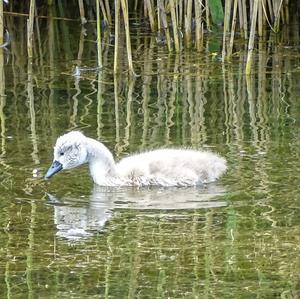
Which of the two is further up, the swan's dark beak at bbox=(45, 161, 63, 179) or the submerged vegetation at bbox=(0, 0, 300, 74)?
the submerged vegetation at bbox=(0, 0, 300, 74)

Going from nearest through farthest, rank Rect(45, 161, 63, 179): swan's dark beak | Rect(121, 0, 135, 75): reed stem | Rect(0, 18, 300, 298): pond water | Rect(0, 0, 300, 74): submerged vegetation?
1. Rect(0, 18, 300, 298): pond water
2. Rect(45, 161, 63, 179): swan's dark beak
3. Rect(121, 0, 135, 75): reed stem
4. Rect(0, 0, 300, 74): submerged vegetation

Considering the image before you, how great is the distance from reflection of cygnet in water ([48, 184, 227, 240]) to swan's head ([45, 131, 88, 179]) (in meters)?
0.22

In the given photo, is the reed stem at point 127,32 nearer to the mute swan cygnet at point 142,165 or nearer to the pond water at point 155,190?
the pond water at point 155,190

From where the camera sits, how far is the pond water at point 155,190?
214 inches

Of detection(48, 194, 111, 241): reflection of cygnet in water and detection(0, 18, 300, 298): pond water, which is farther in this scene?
detection(48, 194, 111, 241): reflection of cygnet in water

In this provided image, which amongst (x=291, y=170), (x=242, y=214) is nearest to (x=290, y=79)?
(x=291, y=170)

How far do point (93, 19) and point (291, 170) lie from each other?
691cm

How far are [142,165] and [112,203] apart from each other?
0.47 metres

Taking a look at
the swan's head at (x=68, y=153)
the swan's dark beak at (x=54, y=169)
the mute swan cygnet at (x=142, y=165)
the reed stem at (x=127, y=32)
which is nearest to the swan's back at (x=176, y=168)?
the mute swan cygnet at (x=142, y=165)

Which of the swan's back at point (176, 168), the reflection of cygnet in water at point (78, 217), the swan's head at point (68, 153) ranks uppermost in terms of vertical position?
the swan's head at point (68, 153)

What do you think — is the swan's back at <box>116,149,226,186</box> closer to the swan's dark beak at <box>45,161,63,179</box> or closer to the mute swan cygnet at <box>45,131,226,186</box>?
the mute swan cygnet at <box>45,131,226,186</box>

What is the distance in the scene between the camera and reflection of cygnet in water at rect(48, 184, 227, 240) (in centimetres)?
634

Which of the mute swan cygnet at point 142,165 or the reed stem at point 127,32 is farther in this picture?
the reed stem at point 127,32

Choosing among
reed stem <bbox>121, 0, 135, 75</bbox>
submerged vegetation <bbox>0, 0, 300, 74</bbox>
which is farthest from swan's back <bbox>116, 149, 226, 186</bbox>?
submerged vegetation <bbox>0, 0, 300, 74</bbox>
